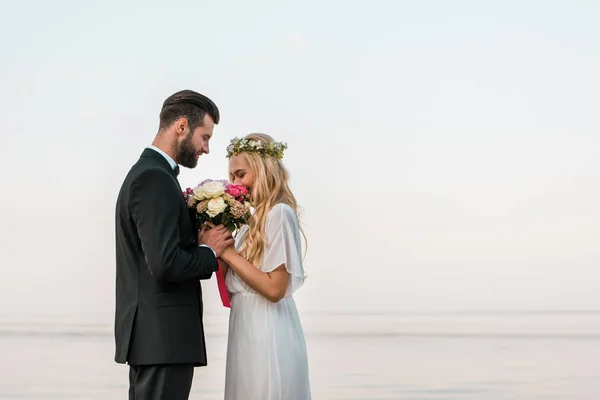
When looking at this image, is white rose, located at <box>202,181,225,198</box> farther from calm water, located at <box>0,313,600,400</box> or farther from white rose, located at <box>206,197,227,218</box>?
calm water, located at <box>0,313,600,400</box>

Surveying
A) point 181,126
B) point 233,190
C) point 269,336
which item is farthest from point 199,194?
point 269,336

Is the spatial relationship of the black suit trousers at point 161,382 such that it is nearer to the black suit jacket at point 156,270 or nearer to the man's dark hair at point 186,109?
the black suit jacket at point 156,270

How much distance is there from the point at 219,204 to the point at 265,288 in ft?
1.43

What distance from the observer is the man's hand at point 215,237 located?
3568 mm

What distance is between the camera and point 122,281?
11.3ft

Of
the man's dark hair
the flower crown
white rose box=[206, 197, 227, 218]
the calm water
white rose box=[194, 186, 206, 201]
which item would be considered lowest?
the calm water

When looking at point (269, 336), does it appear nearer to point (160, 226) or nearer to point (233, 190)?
point (233, 190)

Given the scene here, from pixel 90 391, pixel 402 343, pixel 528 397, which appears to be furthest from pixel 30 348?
pixel 528 397

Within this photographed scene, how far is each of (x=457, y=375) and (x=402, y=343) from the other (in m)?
2.53

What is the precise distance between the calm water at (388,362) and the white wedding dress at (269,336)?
3.16 meters

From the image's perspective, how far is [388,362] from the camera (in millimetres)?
8781

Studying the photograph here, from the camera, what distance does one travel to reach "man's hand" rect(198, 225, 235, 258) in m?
3.57

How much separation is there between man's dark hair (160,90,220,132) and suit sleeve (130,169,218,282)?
25cm

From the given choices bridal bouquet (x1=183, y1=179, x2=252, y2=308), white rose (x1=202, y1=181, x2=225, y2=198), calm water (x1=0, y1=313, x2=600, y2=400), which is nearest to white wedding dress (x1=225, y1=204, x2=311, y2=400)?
bridal bouquet (x1=183, y1=179, x2=252, y2=308)
